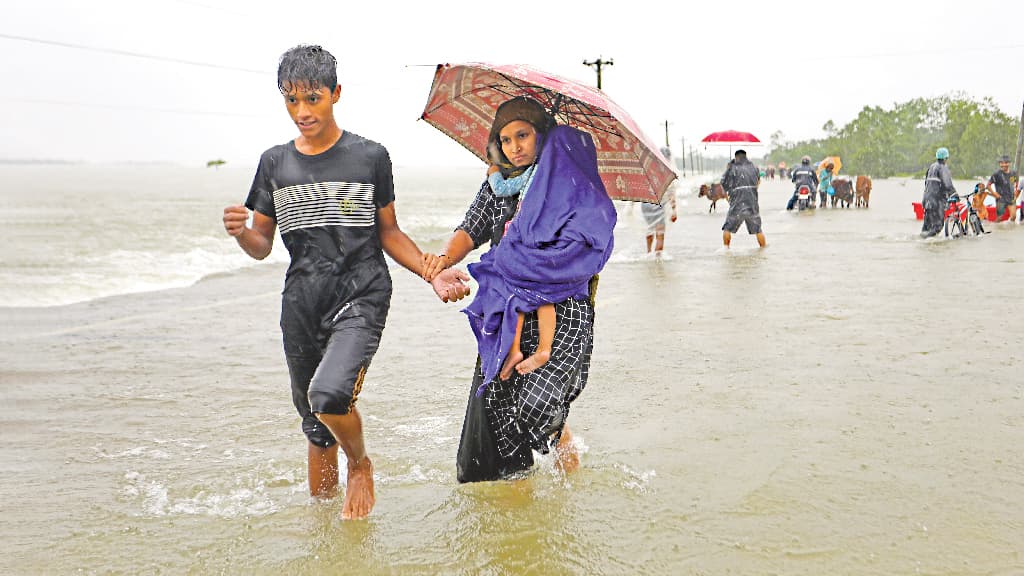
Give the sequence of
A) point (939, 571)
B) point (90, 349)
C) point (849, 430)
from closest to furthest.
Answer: point (939, 571), point (849, 430), point (90, 349)

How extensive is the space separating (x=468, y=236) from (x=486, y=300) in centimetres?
39

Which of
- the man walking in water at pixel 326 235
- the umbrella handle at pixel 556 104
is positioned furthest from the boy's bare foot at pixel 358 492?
the umbrella handle at pixel 556 104

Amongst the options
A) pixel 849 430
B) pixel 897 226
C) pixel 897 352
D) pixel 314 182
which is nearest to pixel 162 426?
pixel 314 182

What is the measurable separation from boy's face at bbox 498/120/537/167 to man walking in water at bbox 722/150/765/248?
12110mm

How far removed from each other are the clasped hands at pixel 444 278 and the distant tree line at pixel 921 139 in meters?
87.9

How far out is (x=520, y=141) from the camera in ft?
11.9

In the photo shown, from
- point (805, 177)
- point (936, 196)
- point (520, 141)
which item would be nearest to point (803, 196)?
point (805, 177)

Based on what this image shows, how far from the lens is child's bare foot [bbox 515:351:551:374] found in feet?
11.7

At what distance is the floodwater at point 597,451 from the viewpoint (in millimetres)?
3391

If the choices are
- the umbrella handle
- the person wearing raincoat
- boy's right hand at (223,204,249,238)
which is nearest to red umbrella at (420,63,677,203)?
the umbrella handle

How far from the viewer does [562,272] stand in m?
3.46

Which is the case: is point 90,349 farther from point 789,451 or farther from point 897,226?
point 897,226

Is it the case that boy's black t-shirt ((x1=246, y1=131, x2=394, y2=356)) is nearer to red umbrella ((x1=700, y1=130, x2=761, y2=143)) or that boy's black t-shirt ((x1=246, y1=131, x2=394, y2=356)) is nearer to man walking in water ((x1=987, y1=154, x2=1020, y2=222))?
red umbrella ((x1=700, y1=130, x2=761, y2=143))

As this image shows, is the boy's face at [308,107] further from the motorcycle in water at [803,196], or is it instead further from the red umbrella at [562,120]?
the motorcycle in water at [803,196]
